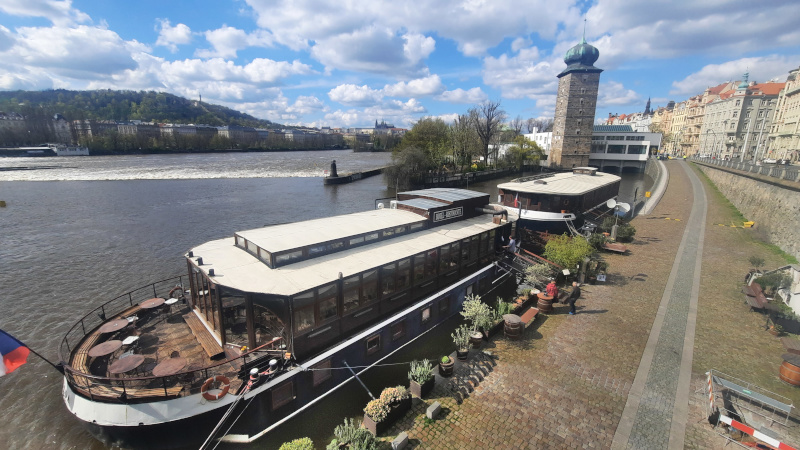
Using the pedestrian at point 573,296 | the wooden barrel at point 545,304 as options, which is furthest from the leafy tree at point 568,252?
the wooden barrel at point 545,304

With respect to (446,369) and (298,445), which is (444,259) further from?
(298,445)

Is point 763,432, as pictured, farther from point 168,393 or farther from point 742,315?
point 168,393

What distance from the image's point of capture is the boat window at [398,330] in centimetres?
1383

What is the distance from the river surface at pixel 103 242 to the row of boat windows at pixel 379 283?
2861 millimetres

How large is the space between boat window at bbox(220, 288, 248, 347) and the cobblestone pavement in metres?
5.95

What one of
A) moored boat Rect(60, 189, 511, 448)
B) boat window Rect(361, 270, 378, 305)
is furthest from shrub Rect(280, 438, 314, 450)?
boat window Rect(361, 270, 378, 305)

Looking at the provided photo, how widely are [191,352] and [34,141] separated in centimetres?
20095

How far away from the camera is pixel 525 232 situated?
27.5 meters

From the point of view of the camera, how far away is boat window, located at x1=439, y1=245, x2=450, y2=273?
54.0ft

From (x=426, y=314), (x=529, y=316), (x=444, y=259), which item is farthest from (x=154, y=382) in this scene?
(x=529, y=316)

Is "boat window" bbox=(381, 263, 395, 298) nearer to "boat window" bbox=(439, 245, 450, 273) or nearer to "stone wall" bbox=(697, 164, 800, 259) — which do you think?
"boat window" bbox=(439, 245, 450, 273)

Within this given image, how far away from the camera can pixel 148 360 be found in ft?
37.4

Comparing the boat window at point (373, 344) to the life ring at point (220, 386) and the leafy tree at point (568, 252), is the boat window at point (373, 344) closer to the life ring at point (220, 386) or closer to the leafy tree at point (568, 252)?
the life ring at point (220, 386)

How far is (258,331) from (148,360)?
3.82 meters
